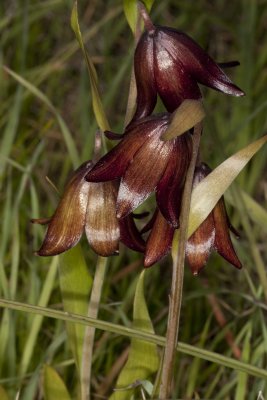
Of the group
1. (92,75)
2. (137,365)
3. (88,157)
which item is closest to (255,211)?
(137,365)

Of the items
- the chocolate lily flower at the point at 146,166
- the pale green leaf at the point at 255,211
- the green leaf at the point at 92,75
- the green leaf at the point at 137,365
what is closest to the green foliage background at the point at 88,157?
the pale green leaf at the point at 255,211

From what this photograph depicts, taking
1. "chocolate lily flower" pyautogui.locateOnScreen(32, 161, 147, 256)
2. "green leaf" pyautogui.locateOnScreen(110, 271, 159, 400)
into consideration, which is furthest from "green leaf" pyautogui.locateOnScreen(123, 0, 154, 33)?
"green leaf" pyautogui.locateOnScreen(110, 271, 159, 400)

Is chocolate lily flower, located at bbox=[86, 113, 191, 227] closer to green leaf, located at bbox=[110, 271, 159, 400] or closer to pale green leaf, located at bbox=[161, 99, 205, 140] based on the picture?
pale green leaf, located at bbox=[161, 99, 205, 140]

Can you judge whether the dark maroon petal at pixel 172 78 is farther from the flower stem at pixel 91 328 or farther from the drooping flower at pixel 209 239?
the flower stem at pixel 91 328

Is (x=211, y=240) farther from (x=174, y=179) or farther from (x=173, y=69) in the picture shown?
(x=173, y=69)

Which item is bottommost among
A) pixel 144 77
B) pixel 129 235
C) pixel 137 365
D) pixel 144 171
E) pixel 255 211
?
pixel 137 365
